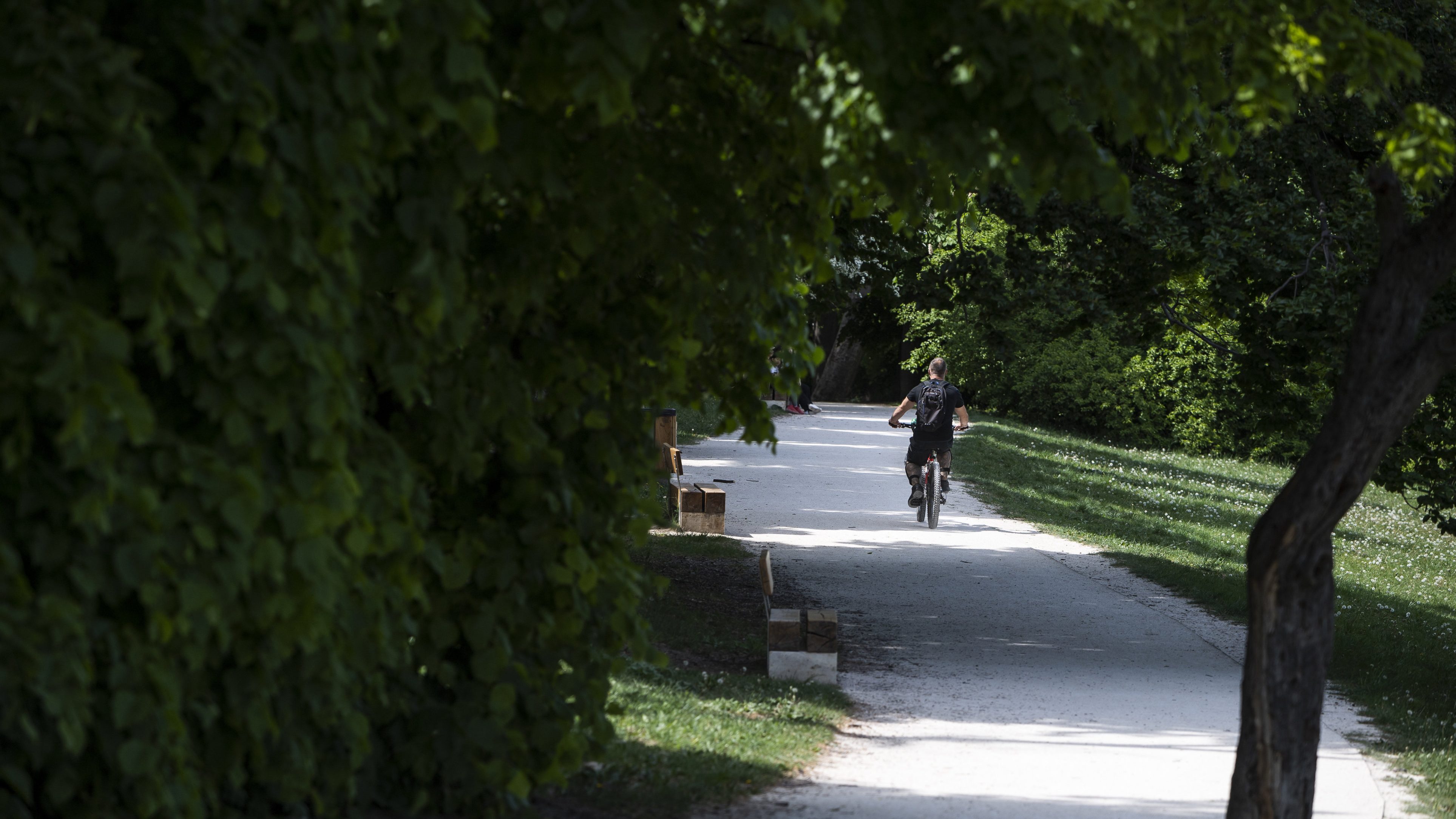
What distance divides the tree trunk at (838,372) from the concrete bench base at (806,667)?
46.2 m

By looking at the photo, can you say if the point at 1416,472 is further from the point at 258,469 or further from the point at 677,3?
the point at 258,469

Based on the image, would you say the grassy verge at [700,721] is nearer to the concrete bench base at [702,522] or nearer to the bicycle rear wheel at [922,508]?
the concrete bench base at [702,522]

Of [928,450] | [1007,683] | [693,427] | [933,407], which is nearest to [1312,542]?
[1007,683]

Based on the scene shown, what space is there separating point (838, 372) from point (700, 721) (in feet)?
160

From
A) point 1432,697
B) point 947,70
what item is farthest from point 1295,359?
point 947,70

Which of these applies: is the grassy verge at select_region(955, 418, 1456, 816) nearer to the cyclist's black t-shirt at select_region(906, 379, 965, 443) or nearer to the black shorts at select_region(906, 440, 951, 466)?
the black shorts at select_region(906, 440, 951, 466)

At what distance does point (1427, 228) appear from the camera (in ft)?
15.6

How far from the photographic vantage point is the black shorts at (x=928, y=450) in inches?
610

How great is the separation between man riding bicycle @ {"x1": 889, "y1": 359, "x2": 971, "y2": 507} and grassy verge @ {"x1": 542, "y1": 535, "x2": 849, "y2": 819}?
4857mm

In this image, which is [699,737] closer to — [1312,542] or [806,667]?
[806,667]

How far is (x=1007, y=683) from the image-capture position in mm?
8742

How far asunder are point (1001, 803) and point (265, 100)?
14.7 ft

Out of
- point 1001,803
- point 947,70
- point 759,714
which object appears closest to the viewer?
point 947,70

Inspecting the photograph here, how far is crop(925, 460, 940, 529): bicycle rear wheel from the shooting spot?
15.9m
